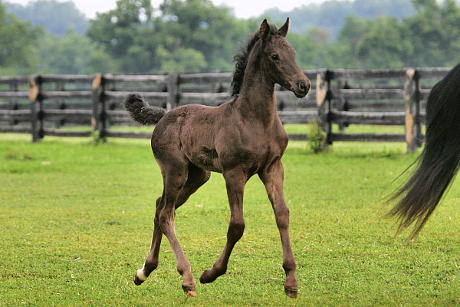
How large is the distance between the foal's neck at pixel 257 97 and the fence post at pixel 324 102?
40.1 ft

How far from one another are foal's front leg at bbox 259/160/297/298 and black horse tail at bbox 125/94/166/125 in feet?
4.53

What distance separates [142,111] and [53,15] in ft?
605

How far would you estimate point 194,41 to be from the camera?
269 ft

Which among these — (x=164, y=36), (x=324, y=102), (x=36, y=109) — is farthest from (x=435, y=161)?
(x=164, y=36)

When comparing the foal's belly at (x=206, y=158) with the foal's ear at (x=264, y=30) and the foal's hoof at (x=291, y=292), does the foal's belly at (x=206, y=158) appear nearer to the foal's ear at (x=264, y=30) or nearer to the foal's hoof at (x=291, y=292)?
the foal's ear at (x=264, y=30)

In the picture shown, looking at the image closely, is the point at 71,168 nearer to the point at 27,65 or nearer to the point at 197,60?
the point at 197,60

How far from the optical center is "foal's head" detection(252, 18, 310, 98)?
5548mm

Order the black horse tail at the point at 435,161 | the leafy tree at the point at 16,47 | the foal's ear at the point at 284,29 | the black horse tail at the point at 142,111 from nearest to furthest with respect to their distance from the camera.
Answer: the foal's ear at the point at 284,29 → the black horse tail at the point at 435,161 → the black horse tail at the point at 142,111 → the leafy tree at the point at 16,47

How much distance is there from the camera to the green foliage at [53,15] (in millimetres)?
179000

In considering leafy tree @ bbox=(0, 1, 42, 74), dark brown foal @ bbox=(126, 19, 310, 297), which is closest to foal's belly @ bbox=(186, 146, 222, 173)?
dark brown foal @ bbox=(126, 19, 310, 297)

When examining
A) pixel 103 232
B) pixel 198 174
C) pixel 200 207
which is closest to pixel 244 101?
pixel 198 174

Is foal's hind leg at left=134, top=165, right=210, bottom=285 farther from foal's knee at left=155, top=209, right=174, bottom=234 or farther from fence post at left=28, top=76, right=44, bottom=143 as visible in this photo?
fence post at left=28, top=76, right=44, bottom=143

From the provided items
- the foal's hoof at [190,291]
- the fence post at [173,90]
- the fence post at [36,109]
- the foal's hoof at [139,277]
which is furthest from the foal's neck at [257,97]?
the fence post at [36,109]

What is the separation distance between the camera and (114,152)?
18.7 m
